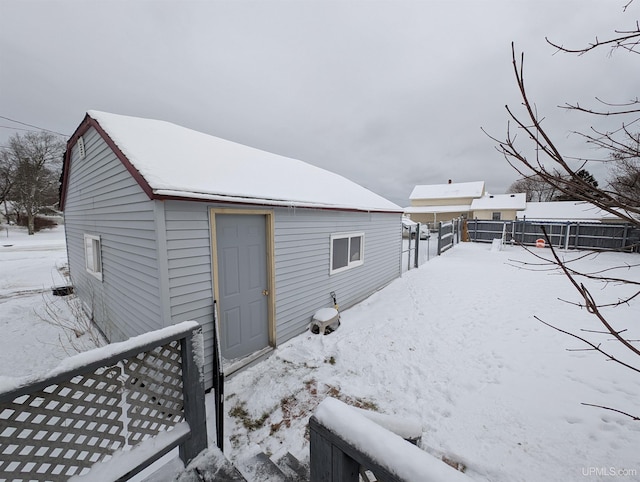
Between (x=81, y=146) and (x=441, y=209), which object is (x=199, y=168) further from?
(x=441, y=209)

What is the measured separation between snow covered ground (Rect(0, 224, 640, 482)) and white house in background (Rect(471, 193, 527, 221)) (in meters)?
22.3

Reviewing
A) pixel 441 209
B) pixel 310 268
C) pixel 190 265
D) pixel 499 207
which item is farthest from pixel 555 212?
pixel 190 265

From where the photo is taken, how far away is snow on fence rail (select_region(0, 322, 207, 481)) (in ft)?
4.56

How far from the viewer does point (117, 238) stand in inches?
184

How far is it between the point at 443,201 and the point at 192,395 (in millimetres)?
35172

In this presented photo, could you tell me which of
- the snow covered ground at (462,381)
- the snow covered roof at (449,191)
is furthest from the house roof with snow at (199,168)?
the snow covered roof at (449,191)

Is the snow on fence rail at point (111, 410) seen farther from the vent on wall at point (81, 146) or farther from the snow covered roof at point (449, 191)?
the snow covered roof at point (449, 191)

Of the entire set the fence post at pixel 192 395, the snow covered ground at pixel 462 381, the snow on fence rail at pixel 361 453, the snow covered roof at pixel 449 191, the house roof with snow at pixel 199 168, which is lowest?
the snow covered ground at pixel 462 381

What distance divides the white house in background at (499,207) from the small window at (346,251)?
2519 cm

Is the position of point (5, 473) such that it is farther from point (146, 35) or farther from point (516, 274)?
point (516, 274)

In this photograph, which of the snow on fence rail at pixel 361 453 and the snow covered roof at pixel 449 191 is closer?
the snow on fence rail at pixel 361 453

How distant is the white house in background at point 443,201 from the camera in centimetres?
3017

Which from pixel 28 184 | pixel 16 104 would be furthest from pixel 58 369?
pixel 28 184

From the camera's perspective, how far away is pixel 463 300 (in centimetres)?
741
